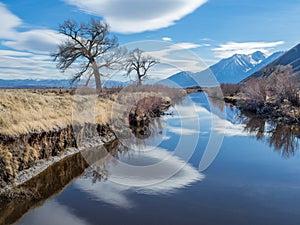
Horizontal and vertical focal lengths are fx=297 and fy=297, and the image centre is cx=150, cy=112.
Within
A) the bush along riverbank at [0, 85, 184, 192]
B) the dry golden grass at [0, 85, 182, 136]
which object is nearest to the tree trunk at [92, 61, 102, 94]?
the dry golden grass at [0, 85, 182, 136]

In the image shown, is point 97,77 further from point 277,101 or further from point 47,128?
point 277,101

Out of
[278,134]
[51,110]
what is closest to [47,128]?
[51,110]

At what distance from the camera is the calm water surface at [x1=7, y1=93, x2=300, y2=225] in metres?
10.5

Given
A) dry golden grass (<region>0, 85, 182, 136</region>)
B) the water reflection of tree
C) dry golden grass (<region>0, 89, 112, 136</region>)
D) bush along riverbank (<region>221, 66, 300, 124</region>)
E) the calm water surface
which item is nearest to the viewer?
the calm water surface

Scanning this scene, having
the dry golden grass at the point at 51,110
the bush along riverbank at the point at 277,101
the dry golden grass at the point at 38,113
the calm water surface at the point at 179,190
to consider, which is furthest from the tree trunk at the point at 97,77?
the bush along riverbank at the point at 277,101

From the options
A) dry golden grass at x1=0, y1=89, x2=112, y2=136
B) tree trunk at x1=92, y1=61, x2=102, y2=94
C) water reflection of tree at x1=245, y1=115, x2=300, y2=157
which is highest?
tree trunk at x1=92, y1=61, x2=102, y2=94

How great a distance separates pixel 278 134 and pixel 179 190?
1681 centimetres

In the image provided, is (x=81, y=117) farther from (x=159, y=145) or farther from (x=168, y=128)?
(x=168, y=128)

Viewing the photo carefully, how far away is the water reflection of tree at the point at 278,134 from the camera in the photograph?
2112 cm

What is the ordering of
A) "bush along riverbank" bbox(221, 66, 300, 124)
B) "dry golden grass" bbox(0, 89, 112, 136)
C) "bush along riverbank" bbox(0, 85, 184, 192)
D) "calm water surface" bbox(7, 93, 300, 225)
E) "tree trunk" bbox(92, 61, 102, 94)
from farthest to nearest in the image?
"bush along riverbank" bbox(221, 66, 300, 124) → "tree trunk" bbox(92, 61, 102, 94) → "dry golden grass" bbox(0, 89, 112, 136) → "bush along riverbank" bbox(0, 85, 184, 192) → "calm water surface" bbox(7, 93, 300, 225)

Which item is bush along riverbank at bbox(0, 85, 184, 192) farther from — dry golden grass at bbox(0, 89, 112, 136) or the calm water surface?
the calm water surface

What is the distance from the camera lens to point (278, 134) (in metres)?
26.4

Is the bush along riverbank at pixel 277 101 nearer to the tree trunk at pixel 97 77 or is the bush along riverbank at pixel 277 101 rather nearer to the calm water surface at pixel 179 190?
the calm water surface at pixel 179 190

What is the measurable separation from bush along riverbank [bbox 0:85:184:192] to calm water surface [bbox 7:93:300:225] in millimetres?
1836
